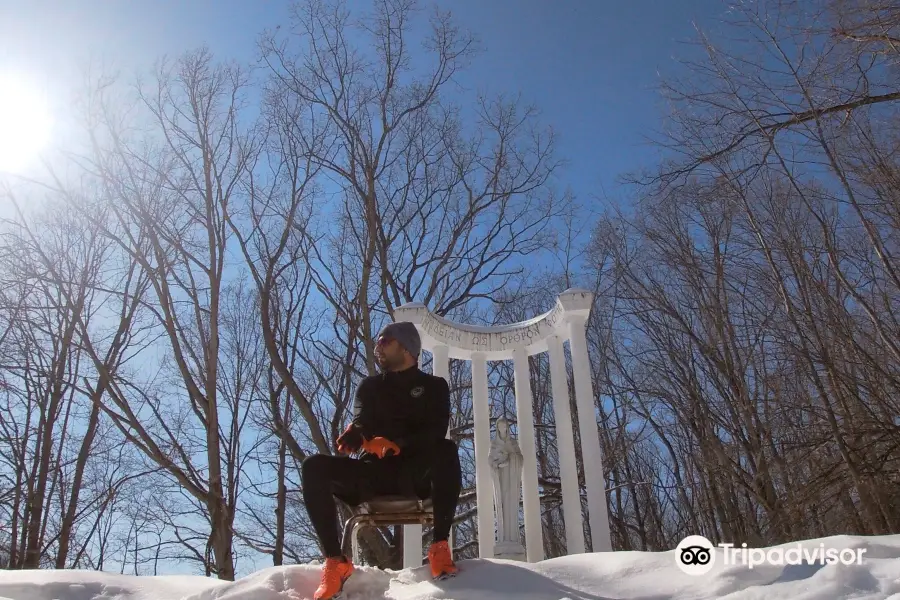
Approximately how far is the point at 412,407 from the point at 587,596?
1.44m

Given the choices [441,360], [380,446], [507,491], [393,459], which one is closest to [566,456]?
[507,491]

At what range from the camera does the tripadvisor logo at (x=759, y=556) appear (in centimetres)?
284

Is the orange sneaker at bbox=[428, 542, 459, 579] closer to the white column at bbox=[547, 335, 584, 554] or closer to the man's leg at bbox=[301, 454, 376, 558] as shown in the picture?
the man's leg at bbox=[301, 454, 376, 558]

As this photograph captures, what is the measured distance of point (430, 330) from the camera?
25.5 feet

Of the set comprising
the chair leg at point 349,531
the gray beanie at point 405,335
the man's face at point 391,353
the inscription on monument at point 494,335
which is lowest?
the chair leg at point 349,531

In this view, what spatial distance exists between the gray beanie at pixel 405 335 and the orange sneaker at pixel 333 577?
131 centimetres

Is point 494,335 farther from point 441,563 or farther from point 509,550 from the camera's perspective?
point 441,563

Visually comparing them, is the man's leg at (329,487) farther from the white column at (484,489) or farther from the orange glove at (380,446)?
the white column at (484,489)

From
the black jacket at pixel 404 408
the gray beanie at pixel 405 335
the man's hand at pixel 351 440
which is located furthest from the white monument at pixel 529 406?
the man's hand at pixel 351 440

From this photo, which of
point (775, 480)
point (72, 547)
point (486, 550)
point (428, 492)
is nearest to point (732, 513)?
point (775, 480)

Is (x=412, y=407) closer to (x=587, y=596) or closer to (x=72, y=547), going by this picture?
(x=587, y=596)

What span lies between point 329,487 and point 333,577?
501mm

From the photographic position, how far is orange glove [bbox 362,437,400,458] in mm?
3623

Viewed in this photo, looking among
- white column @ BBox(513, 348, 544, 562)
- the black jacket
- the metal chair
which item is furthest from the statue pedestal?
the black jacket
